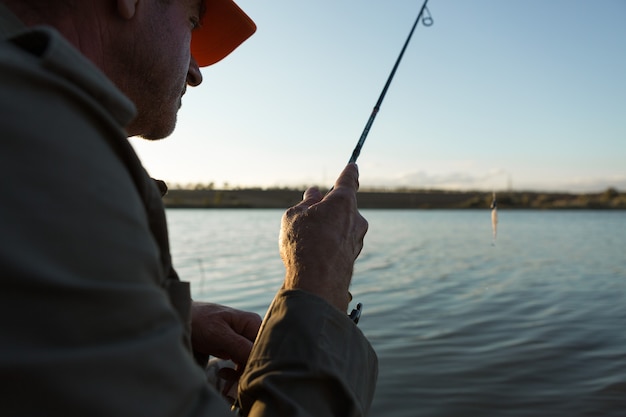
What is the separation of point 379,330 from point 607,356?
7.98 ft

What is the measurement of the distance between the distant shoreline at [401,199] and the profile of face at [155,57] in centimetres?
5342

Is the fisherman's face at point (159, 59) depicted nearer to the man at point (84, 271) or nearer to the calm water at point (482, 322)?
the man at point (84, 271)

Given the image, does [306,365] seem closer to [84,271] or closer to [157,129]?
[84,271]

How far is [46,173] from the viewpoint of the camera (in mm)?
767

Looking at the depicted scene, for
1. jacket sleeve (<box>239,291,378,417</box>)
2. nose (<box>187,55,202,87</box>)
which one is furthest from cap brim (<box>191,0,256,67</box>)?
jacket sleeve (<box>239,291,378,417</box>)

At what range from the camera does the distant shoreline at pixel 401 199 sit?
57219 mm

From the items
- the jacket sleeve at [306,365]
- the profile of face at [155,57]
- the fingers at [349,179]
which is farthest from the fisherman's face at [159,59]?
the jacket sleeve at [306,365]

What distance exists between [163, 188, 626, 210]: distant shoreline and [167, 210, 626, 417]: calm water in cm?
4175

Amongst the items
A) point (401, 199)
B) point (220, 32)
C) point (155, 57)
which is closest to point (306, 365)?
point (155, 57)

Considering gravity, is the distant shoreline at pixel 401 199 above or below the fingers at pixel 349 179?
below

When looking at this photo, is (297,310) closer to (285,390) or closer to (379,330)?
(285,390)

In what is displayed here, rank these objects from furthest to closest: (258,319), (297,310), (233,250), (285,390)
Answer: (233,250), (258,319), (297,310), (285,390)

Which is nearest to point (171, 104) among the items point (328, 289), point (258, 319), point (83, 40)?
point (83, 40)

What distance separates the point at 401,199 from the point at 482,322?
55.3 meters
